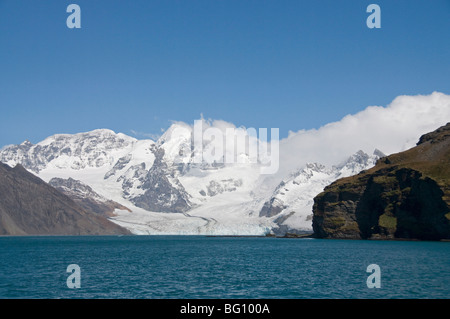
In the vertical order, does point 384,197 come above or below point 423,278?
above

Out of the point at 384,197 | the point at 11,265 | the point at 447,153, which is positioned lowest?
the point at 11,265

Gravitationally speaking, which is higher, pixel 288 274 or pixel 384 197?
pixel 384 197

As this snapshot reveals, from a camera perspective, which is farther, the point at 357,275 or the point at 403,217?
the point at 403,217

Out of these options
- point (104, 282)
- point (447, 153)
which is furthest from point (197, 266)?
point (447, 153)

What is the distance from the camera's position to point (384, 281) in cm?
7044

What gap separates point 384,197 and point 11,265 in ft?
457

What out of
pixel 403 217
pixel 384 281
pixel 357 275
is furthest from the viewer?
pixel 403 217
